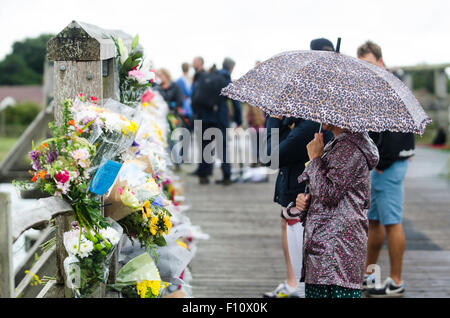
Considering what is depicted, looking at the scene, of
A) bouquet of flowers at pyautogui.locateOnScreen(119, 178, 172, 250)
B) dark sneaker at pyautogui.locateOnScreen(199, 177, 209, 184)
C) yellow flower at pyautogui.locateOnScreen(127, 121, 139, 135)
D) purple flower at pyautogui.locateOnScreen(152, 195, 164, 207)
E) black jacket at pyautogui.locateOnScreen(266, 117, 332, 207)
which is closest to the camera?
yellow flower at pyautogui.locateOnScreen(127, 121, 139, 135)

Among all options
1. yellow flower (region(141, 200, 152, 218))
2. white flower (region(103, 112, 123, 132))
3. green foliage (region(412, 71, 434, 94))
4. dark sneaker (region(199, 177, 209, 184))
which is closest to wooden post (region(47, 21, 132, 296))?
white flower (region(103, 112, 123, 132))

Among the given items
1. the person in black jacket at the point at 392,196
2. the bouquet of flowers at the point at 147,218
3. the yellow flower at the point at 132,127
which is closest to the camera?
the yellow flower at the point at 132,127

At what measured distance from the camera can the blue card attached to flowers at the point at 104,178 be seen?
9.03ft

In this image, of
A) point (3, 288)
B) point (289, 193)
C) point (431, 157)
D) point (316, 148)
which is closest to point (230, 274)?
point (289, 193)

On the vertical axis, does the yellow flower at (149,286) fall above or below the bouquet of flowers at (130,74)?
below

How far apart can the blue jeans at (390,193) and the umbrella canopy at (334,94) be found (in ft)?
4.68

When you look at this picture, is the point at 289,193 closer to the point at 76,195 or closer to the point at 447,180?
the point at 76,195

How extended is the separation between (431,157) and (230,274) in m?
11.3

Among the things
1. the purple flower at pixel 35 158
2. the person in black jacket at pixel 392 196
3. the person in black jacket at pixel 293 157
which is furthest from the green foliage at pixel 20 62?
the purple flower at pixel 35 158

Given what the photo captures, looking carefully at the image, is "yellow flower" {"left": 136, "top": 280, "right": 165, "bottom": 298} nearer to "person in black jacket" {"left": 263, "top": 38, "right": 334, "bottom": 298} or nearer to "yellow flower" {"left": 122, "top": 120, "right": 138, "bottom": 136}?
"yellow flower" {"left": 122, "top": 120, "right": 138, "bottom": 136}

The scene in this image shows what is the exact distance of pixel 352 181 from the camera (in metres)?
3.16

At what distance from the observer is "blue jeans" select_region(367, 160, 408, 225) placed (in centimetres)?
A: 468

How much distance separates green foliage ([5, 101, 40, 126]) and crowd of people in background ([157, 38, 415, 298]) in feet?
Result: 162

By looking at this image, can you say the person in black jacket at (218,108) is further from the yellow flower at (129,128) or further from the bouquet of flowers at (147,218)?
the yellow flower at (129,128)
